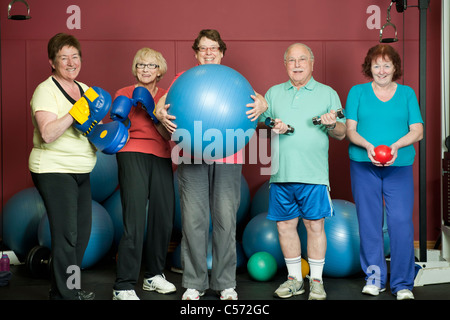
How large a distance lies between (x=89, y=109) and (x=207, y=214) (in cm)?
91

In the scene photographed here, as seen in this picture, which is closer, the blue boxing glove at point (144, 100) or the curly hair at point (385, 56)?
the blue boxing glove at point (144, 100)

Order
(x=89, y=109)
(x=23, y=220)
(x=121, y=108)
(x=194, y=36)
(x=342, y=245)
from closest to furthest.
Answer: (x=89, y=109), (x=121, y=108), (x=342, y=245), (x=23, y=220), (x=194, y=36)

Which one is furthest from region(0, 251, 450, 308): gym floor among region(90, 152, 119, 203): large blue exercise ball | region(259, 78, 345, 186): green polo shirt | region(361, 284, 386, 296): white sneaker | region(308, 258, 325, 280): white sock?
region(259, 78, 345, 186): green polo shirt

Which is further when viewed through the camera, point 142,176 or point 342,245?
point 342,245

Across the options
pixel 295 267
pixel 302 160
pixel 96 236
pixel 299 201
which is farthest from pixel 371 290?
pixel 96 236

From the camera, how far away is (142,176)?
2.94m

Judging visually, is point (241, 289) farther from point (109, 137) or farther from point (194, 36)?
point (194, 36)

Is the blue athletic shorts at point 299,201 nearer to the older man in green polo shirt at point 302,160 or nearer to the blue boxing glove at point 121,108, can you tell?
the older man in green polo shirt at point 302,160

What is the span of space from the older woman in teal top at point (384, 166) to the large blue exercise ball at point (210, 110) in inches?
34.9

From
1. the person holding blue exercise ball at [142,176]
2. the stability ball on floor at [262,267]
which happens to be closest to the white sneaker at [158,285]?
the person holding blue exercise ball at [142,176]

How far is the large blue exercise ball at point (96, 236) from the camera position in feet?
11.9

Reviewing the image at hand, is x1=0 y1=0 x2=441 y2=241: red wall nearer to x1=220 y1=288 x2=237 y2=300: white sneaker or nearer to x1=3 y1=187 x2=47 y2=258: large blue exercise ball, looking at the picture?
x1=3 y1=187 x2=47 y2=258: large blue exercise ball

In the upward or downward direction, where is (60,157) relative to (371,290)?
upward

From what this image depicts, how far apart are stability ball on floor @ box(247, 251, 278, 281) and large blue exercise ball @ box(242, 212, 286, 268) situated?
10cm
